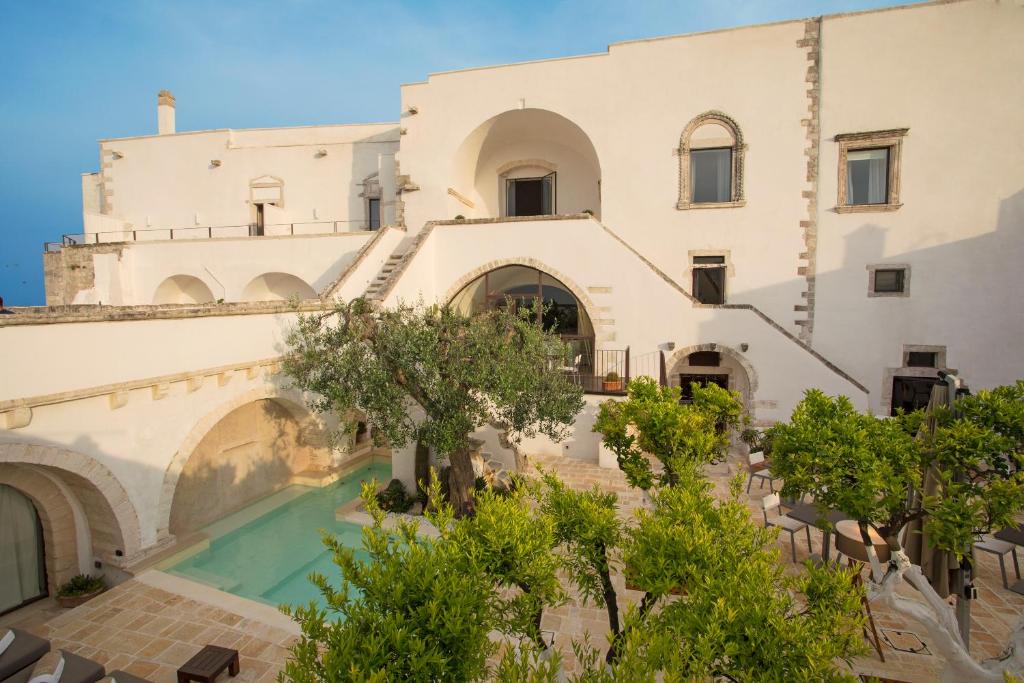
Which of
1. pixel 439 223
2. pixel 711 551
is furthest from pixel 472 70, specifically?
pixel 711 551

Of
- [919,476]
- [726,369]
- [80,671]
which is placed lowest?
[80,671]

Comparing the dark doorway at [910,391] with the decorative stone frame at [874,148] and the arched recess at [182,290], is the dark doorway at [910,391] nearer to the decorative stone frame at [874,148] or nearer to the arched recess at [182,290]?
the decorative stone frame at [874,148]

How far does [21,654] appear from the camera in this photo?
520 centimetres

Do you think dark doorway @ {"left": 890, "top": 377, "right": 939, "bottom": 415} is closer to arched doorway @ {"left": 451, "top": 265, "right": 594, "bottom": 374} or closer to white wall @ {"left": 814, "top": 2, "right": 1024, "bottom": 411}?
white wall @ {"left": 814, "top": 2, "right": 1024, "bottom": 411}

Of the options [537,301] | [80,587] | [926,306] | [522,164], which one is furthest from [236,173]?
[926,306]

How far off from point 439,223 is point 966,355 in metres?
14.9

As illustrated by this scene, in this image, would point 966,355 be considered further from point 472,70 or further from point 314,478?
point 314,478

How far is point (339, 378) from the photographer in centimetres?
891

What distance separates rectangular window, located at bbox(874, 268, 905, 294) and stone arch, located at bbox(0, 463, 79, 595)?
741 inches

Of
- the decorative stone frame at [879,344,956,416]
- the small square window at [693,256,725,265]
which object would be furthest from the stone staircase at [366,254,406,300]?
the decorative stone frame at [879,344,956,416]

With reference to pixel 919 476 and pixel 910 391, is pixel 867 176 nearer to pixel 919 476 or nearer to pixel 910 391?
pixel 910 391

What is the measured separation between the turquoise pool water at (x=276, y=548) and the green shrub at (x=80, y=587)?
94cm

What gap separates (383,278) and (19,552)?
355 inches

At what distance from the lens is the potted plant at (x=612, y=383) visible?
12367mm
